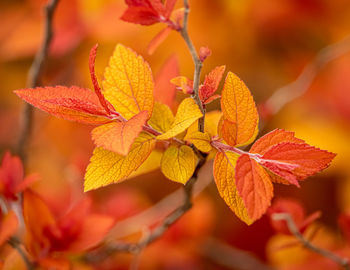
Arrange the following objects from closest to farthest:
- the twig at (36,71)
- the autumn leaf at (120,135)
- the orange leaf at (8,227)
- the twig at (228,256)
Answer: the autumn leaf at (120,135) < the orange leaf at (8,227) < the twig at (36,71) < the twig at (228,256)

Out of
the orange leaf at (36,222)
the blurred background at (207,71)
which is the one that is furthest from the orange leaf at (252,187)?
the blurred background at (207,71)

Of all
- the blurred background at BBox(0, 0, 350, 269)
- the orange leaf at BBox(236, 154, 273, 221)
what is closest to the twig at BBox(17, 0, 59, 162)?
the blurred background at BBox(0, 0, 350, 269)

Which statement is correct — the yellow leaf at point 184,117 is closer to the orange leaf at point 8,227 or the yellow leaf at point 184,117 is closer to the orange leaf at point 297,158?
the orange leaf at point 297,158

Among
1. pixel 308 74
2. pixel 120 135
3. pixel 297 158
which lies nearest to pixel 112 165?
pixel 120 135

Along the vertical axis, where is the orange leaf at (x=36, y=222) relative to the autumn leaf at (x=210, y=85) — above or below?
below

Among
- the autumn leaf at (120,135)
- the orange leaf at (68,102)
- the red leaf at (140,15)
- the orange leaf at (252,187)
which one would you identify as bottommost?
the orange leaf at (252,187)

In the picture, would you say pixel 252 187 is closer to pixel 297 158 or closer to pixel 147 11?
pixel 297 158

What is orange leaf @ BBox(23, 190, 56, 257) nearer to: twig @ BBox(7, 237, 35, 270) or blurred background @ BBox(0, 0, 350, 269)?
twig @ BBox(7, 237, 35, 270)

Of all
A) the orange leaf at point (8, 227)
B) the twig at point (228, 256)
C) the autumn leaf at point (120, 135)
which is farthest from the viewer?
the twig at point (228, 256)
